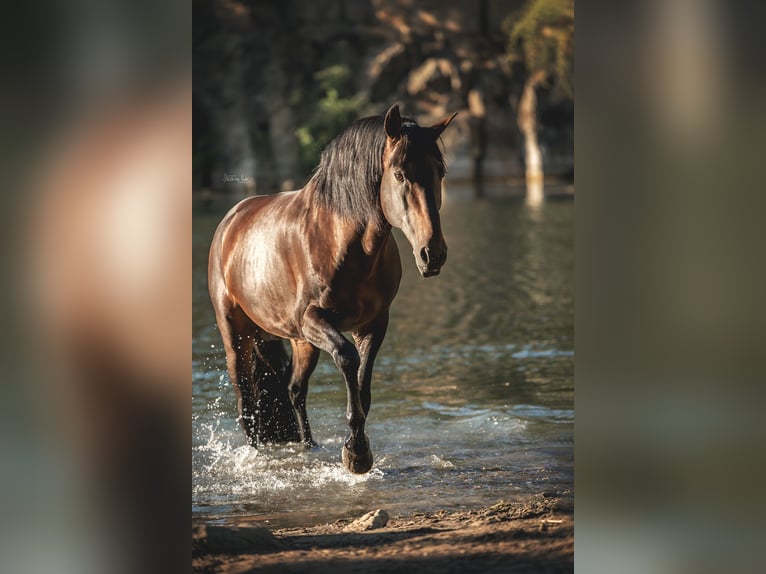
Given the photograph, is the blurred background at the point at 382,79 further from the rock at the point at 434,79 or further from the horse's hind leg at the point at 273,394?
the horse's hind leg at the point at 273,394

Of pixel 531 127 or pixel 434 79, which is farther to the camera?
pixel 434 79

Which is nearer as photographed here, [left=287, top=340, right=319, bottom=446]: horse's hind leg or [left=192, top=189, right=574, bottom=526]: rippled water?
[left=192, top=189, right=574, bottom=526]: rippled water

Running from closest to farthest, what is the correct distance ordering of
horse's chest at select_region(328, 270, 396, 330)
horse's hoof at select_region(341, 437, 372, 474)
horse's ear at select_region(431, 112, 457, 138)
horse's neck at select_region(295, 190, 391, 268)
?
horse's ear at select_region(431, 112, 457, 138) < horse's neck at select_region(295, 190, 391, 268) < horse's chest at select_region(328, 270, 396, 330) < horse's hoof at select_region(341, 437, 372, 474)

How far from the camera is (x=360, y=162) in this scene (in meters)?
3.49

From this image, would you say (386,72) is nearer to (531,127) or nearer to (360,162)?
(531,127)

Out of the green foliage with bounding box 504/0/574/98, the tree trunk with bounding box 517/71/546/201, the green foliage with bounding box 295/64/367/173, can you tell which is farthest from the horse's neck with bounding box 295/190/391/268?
the green foliage with bounding box 504/0/574/98

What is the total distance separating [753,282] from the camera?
2557 mm

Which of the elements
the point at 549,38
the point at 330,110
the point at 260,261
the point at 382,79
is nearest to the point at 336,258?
the point at 260,261

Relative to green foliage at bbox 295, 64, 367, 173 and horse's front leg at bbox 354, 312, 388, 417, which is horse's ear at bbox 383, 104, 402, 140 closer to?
horse's front leg at bbox 354, 312, 388, 417

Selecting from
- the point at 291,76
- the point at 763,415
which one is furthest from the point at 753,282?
the point at 291,76

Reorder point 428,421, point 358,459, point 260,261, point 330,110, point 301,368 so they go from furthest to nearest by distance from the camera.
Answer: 1. point 330,110
2. point 428,421
3. point 301,368
4. point 260,261
5. point 358,459

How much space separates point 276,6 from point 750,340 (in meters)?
33.5

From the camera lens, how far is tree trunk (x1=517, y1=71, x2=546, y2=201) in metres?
31.5

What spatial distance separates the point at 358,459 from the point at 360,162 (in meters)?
1.19
